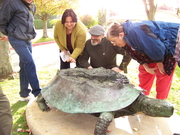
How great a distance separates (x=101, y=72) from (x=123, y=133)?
2.89ft

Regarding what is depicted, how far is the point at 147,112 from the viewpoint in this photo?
6.66 feet

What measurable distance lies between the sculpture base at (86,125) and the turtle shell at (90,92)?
1.05ft

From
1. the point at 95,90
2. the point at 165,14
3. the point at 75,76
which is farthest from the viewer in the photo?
the point at 165,14

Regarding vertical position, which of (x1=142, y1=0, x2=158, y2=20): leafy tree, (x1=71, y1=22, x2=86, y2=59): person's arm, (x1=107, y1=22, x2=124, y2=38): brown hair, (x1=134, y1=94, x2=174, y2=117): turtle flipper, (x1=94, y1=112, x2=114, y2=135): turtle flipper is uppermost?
(x1=142, y1=0, x2=158, y2=20): leafy tree

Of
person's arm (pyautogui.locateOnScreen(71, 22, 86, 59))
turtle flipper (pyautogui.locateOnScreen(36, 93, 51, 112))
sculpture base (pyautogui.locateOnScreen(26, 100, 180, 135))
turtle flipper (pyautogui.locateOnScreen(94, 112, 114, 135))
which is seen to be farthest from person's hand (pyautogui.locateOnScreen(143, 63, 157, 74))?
turtle flipper (pyautogui.locateOnScreen(36, 93, 51, 112))

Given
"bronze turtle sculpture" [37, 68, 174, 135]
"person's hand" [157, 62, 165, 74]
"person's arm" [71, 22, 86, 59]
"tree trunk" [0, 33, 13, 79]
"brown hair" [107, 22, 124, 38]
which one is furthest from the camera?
"tree trunk" [0, 33, 13, 79]

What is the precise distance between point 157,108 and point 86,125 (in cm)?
98

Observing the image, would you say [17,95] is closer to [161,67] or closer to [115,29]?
[115,29]

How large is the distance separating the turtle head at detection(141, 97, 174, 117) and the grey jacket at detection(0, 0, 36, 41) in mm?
2306

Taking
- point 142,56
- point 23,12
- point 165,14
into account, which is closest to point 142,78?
point 142,56

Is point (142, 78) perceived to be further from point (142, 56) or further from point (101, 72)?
point (101, 72)

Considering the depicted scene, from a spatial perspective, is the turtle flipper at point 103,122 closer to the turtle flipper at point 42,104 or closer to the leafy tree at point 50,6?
the turtle flipper at point 42,104

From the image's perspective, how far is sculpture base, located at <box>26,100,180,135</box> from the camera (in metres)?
2.25

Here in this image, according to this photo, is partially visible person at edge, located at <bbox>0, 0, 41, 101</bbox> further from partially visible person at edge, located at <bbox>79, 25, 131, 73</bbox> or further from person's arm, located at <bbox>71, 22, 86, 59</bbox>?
partially visible person at edge, located at <bbox>79, 25, 131, 73</bbox>
